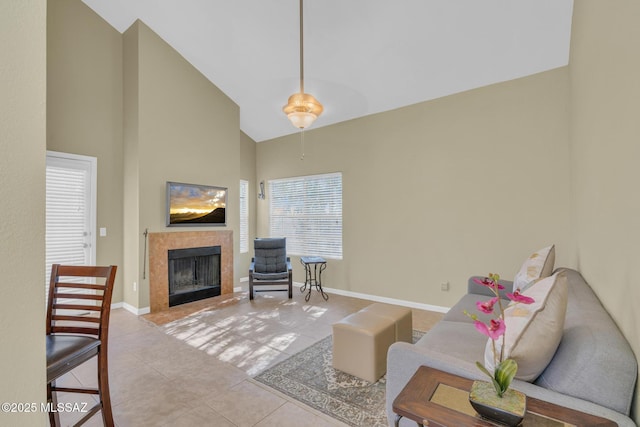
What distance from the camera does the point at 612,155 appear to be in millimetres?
1455

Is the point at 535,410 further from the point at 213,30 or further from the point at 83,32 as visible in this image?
the point at 83,32

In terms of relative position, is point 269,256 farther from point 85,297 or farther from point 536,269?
point 536,269

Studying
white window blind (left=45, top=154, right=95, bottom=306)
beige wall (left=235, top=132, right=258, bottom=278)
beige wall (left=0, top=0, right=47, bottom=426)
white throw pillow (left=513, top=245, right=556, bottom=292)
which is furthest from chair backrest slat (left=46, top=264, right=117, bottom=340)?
beige wall (left=235, top=132, right=258, bottom=278)

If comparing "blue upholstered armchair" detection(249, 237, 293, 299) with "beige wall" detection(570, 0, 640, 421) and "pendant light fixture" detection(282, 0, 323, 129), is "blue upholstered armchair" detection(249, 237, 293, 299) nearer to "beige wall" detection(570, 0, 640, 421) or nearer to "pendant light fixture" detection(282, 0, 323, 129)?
"pendant light fixture" detection(282, 0, 323, 129)

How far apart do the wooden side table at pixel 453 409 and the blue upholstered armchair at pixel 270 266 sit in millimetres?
3642

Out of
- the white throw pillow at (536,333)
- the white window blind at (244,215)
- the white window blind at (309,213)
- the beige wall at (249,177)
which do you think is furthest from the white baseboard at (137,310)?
the white throw pillow at (536,333)

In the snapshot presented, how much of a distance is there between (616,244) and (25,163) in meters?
2.18

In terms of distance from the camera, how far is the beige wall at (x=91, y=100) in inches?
151

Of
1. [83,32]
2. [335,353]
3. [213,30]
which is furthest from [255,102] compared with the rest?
[335,353]

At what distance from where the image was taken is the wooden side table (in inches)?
38.3

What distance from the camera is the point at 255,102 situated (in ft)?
16.8

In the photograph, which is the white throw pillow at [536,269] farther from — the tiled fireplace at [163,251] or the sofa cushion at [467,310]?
the tiled fireplace at [163,251]

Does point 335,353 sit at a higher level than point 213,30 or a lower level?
lower

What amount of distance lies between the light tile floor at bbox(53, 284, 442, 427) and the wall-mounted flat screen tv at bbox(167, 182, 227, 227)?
131 cm
